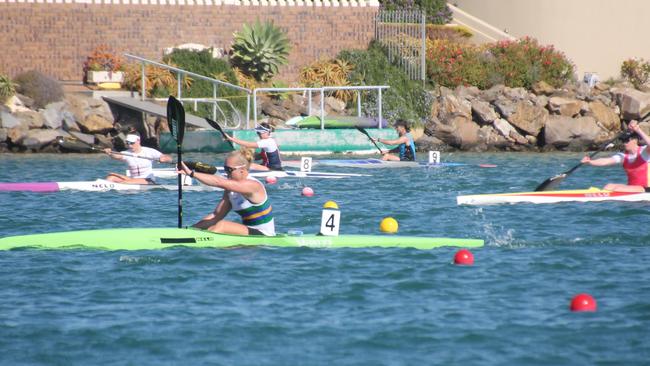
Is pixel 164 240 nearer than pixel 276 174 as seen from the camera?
Yes

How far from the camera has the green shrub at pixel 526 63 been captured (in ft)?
120

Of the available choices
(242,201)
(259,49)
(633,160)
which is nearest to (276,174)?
(633,160)

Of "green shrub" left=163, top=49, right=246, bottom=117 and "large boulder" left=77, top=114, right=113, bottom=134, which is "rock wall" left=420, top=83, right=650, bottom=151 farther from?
"large boulder" left=77, top=114, right=113, bottom=134

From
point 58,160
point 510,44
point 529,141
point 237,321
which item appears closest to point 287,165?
point 58,160

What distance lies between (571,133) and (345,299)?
24302mm

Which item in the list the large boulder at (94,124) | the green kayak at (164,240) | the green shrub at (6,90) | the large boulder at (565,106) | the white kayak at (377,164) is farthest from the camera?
the large boulder at (565,106)

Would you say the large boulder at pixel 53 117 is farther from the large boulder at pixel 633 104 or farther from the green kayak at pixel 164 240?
the green kayak at pixel 164 240

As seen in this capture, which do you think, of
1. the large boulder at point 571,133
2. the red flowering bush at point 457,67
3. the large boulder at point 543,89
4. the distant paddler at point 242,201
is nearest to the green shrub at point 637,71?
the large boulder at point 543,89

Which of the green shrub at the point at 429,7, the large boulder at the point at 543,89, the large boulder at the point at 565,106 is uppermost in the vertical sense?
the green shrub at the point at 429,7

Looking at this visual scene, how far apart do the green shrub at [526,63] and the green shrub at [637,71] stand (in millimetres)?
2770

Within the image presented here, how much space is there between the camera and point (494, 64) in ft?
120

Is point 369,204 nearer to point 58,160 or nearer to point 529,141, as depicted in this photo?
point 58,160

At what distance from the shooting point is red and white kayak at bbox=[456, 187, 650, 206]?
17984mm

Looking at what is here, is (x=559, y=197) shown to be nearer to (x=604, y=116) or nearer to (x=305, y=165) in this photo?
(x=305, y=165)
